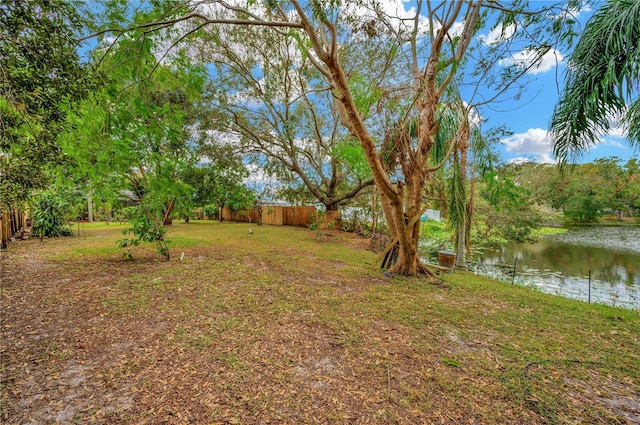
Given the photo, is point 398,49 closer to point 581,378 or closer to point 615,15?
point 615,15

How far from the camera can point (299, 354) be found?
2.26 metres

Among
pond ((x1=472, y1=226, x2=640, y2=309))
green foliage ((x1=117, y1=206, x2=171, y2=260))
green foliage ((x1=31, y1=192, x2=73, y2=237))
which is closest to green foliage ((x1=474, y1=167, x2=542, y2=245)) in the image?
pond ((x1=472, y1=226, x2=640, y2=309))

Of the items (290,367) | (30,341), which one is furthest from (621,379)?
(30,341)

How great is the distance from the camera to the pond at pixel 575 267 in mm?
6193

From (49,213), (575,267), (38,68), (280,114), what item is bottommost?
(575,267)

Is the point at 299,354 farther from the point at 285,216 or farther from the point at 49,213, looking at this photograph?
the point at 285,216

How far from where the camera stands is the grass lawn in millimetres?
1626

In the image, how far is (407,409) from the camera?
1.65 m

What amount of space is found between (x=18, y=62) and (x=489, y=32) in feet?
21.8

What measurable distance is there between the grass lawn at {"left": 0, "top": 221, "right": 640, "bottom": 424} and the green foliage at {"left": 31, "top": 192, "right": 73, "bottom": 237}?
5.13 m

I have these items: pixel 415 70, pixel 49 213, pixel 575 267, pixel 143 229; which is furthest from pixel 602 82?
pixel 49 213

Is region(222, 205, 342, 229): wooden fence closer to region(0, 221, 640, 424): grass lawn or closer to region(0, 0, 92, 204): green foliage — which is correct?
region(0, 221, 640, 424): grass lawn

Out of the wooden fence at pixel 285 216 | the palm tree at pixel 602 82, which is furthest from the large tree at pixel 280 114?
the palm tree at pixel 602 82

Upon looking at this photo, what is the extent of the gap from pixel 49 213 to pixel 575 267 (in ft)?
60.0
